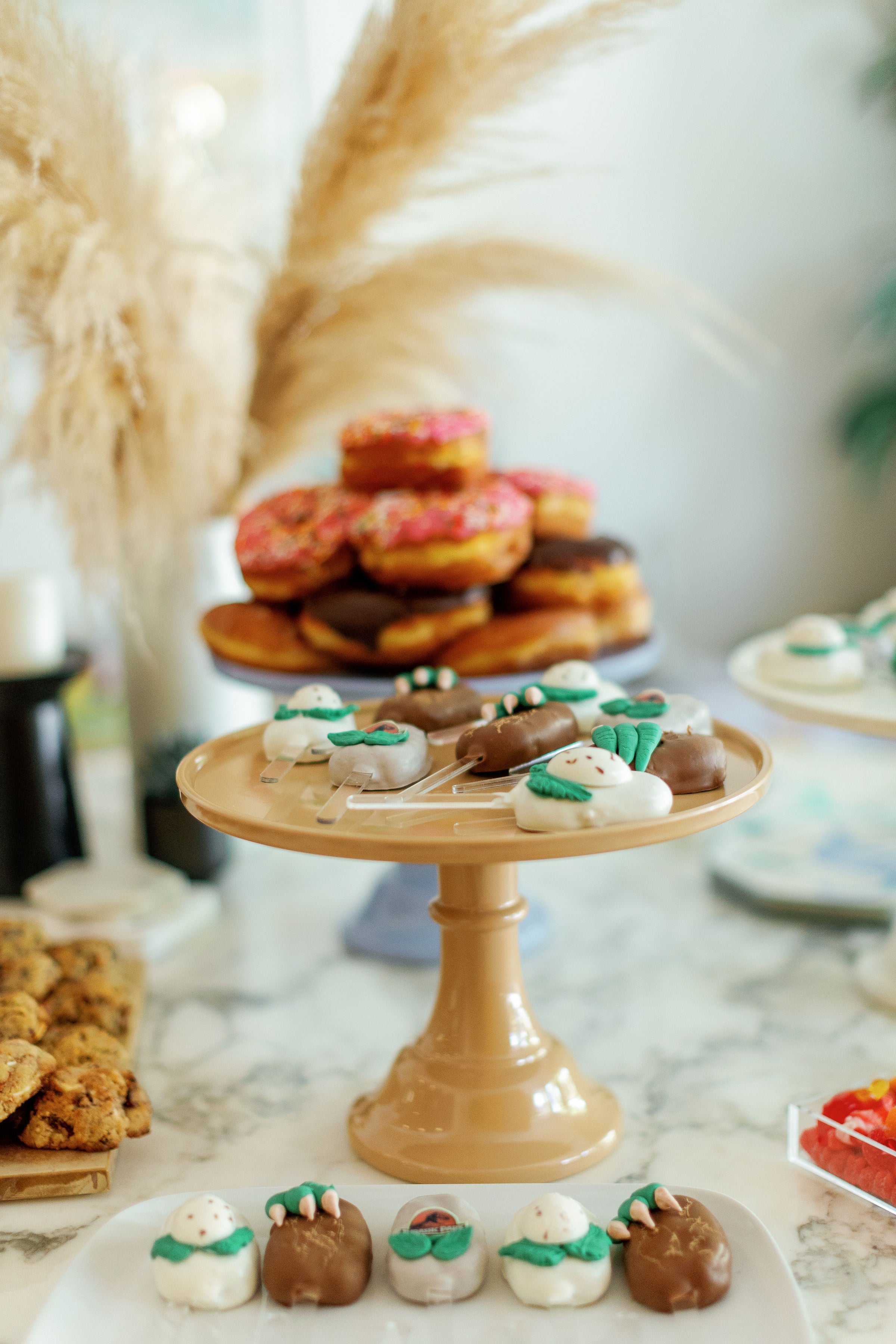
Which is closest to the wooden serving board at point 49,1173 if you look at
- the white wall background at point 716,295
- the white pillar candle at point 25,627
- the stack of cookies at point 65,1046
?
the stack of cookies at point 65,1046

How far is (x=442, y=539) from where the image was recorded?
997mm

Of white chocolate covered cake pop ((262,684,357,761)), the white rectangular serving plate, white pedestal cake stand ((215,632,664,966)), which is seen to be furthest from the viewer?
white pedestal cake stand ((215,632,664,966))

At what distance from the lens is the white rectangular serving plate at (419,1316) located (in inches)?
22.1

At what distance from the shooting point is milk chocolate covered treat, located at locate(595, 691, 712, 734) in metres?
0.75

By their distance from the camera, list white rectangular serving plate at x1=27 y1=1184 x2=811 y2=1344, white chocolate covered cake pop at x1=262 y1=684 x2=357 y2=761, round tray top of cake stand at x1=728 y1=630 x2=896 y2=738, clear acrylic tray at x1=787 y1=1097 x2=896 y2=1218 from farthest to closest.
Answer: round tray top of cake stand at x1=728 y1=630 x2=896 y2=738 < white chocolate covered cake pop at x1=262 y1=684 x2=357 y2=761 < clear acrylic tray at x1=787 y1=1097 x2=896 y2=1218 < white rectangular serving plate at x1=27 y1=1184 x2=811 y2=1344

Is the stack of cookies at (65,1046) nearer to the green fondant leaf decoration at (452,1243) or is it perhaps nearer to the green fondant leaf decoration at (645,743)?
the green fondant leaf decoration at (452,1243)

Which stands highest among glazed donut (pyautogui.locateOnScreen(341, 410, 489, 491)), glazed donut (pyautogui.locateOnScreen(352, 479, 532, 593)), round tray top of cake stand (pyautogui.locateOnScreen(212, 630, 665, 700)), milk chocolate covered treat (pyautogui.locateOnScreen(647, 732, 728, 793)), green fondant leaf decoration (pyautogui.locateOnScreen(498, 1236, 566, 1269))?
glazed donut (pyautogui.locateOnScreen(341, 410, 489, 491))

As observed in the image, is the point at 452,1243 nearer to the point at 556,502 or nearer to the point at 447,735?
the point at 447,735

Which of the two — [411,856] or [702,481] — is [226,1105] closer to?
[411,856]

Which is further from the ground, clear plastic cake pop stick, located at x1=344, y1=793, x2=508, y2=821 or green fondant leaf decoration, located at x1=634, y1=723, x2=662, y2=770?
green fondant leaf decoration, located at x1=634, y1=723, x2=662, y2=770

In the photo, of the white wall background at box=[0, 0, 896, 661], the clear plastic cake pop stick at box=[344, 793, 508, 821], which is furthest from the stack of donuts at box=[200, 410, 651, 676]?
the white wall background at box=[0, 0, 896, 661]

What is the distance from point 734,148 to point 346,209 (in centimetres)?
134

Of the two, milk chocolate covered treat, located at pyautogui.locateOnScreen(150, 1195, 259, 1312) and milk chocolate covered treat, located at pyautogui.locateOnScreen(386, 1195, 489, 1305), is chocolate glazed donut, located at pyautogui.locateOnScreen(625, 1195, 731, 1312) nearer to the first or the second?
milk chocolate covered treat, located at pyautogui.locateOnScreen(386, 1195, 489, 1305)

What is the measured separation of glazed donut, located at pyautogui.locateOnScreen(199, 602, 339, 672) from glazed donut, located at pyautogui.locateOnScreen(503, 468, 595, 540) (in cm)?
26
